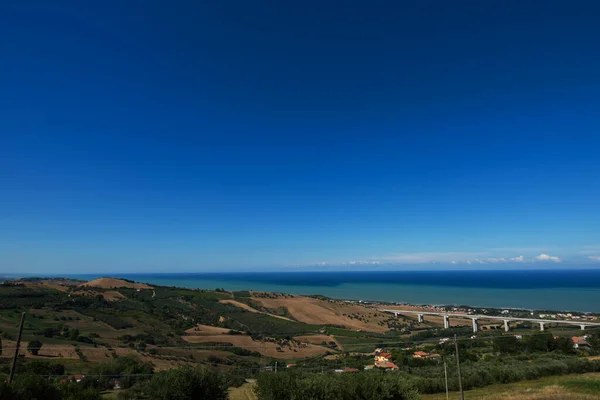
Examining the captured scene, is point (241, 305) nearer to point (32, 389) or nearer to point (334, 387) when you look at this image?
point (334, 387)

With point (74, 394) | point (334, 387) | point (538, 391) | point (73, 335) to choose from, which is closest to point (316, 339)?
point (73, 335)

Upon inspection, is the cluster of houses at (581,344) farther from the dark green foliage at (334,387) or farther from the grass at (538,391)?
the dark green foliage at (334,387)

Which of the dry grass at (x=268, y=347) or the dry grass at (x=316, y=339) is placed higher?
the dry grass at (x=268, y=347)

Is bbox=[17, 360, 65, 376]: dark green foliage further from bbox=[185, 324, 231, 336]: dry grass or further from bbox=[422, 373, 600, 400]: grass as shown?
bbox=[185, 324, 231, 336]: dry grass

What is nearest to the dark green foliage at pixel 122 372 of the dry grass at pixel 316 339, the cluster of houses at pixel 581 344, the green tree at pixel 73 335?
the green tree at pixel 73 335

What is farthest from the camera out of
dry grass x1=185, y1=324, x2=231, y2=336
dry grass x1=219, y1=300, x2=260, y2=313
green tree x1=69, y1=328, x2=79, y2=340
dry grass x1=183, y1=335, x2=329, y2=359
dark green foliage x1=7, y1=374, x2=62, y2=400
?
dry grass x1=219, y1=300, x2=260, y2=313

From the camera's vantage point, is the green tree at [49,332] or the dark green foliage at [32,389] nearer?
the dark green foliage at [32,389]

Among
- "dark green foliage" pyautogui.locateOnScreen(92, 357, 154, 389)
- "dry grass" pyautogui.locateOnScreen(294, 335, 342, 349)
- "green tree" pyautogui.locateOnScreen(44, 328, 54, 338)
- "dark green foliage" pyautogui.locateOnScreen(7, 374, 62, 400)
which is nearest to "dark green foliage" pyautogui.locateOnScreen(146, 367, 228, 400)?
"dark green foliage" pyautogui.locateOnScreen(7, 374, 62, 400)

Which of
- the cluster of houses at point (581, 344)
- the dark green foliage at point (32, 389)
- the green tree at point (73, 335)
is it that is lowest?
the cluster of houses at point (581, 344)
